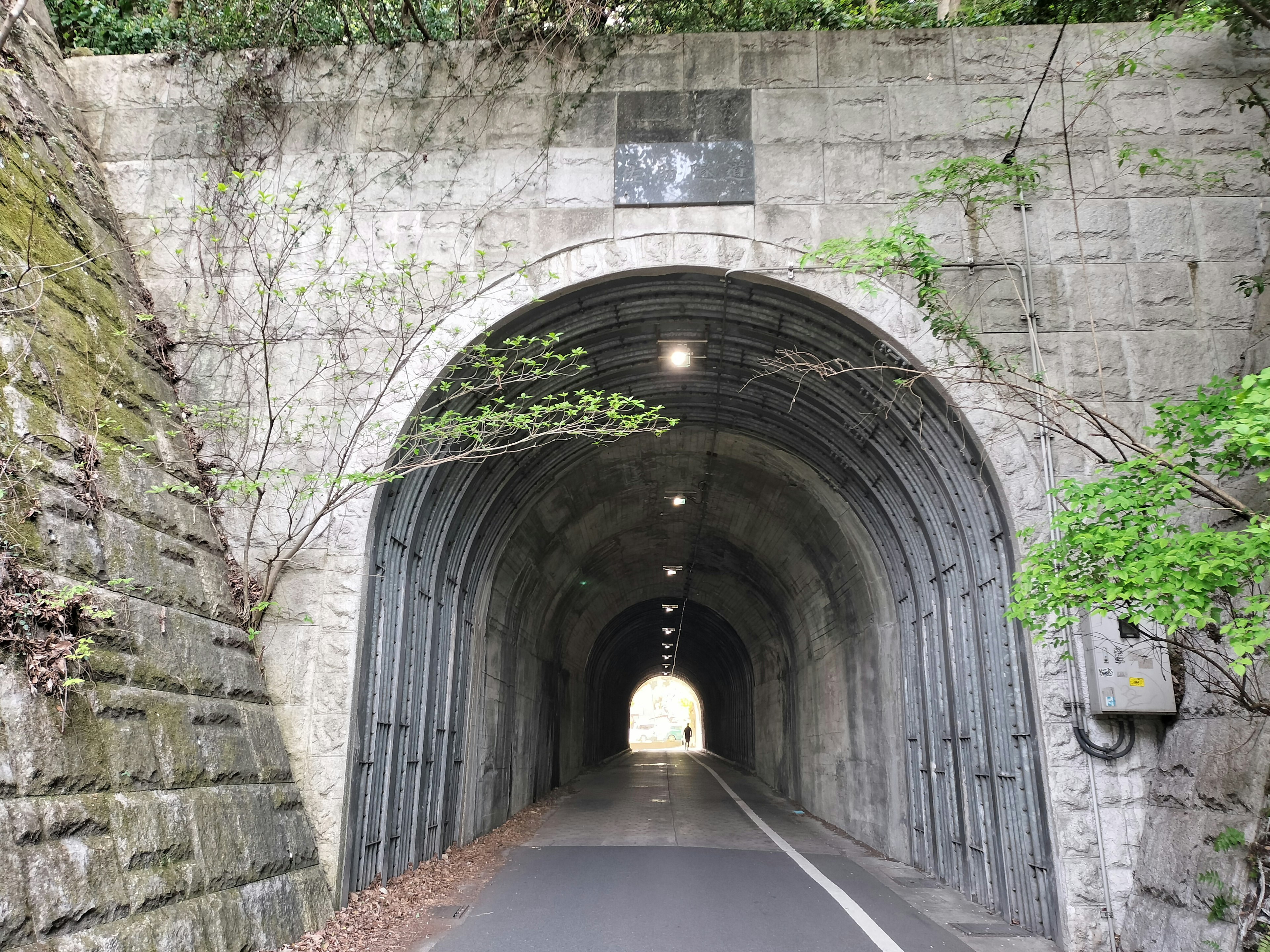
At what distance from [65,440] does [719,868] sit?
658 centimetres

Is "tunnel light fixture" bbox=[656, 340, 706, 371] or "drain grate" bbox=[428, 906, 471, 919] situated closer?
"drain grate" bbox=[428, 906, 471, 919]

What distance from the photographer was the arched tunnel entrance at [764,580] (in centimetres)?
681

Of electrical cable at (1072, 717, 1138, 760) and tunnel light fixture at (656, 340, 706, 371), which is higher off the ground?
tunnel light fixture at (656, 340, 706, 371)

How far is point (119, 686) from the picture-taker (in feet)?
15.2

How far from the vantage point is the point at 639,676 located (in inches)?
1436

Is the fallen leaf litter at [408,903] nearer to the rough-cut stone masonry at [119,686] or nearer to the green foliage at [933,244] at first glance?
the rough-cut stone masonry at [119,686]

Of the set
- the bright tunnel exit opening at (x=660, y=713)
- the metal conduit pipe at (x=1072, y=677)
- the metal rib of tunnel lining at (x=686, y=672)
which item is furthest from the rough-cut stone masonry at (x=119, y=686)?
the bright tunnel exit opening at (x=660, y=713)

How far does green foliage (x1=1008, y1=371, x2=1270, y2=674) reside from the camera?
3859mm

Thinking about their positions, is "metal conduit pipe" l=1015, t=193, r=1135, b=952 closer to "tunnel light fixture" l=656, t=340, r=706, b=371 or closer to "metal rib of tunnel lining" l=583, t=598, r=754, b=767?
"tunnel light fixture" l=656, t=340, r=706, b=371

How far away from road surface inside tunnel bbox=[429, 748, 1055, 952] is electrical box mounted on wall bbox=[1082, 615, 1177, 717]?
5.58 feet

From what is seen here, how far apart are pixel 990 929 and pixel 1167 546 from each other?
346 centimetres

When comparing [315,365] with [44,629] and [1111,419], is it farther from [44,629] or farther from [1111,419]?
[1111,419]

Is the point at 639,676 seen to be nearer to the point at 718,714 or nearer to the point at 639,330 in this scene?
the point at 718,714

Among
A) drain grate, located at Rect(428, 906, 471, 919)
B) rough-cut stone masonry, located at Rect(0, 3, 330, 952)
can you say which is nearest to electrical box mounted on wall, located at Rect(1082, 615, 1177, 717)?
drain grate, located at Rect(428, 906, 471, 919)
